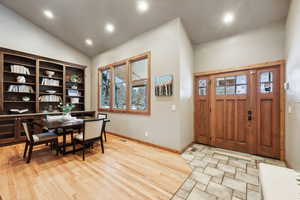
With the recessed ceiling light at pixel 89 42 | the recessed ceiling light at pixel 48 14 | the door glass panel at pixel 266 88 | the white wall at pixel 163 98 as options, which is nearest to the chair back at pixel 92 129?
→ the white wall at pixel 163 98

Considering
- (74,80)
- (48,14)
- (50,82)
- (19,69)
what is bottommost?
(50,82)

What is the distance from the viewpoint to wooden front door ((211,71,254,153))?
10.0 ft

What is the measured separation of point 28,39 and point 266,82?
7.01 meters

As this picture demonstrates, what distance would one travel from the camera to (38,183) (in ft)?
6.12

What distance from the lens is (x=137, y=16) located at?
314 cm

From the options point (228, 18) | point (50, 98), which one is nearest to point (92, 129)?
point (50, 98)

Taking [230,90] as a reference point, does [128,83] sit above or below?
above

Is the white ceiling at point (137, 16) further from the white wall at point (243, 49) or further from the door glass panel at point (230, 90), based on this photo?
the door glass panel at point (230, 90)

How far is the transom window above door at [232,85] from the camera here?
3092 mm

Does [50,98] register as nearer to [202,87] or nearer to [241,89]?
[202,87]

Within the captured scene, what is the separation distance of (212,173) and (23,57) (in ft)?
19.7

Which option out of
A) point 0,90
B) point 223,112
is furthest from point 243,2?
point 0,90

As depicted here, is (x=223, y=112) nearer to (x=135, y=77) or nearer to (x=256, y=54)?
(x=256, y=54)

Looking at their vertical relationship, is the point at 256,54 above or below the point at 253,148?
above
